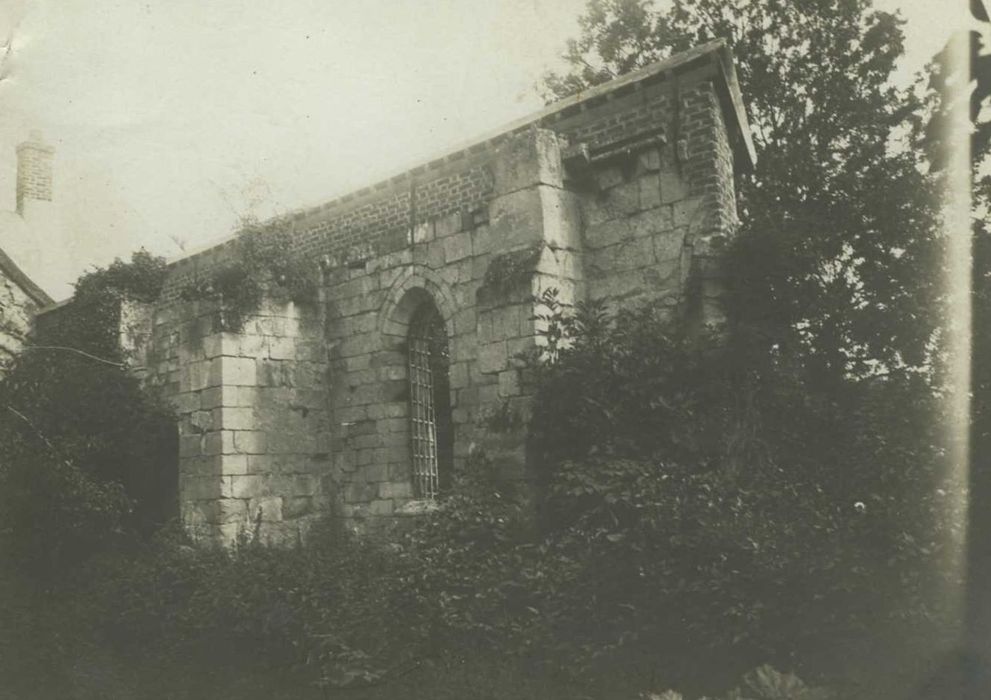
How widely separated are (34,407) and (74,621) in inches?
131

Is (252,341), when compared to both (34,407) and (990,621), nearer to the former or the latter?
(34,407)

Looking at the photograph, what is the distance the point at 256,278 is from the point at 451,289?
2482 millimetres

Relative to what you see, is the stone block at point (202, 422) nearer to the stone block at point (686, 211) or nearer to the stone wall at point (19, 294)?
the stone block at point (686, 211)

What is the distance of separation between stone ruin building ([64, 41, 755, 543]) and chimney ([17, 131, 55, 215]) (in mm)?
10580

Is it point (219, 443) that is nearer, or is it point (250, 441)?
point (219, 443)

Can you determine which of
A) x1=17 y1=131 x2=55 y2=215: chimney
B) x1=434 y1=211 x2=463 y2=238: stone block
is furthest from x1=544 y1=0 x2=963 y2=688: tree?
x1=17 y1=131 x2=55 y2=215: chimney

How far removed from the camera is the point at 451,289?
931 centimetres

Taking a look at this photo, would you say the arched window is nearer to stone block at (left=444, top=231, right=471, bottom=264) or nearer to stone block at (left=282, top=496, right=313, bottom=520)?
stone block at (left=444, top=231, right=471, bottom=264)

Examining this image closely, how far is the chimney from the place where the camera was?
19516 mm

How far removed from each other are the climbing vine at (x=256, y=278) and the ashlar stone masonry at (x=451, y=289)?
18 centimetres

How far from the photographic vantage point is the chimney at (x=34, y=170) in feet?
64.0

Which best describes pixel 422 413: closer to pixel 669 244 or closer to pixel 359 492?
pixel 359 492

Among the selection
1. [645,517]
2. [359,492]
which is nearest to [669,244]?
[645,517]

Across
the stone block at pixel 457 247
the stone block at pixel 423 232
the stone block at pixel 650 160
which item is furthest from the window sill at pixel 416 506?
the stone block at pixel 650 160
